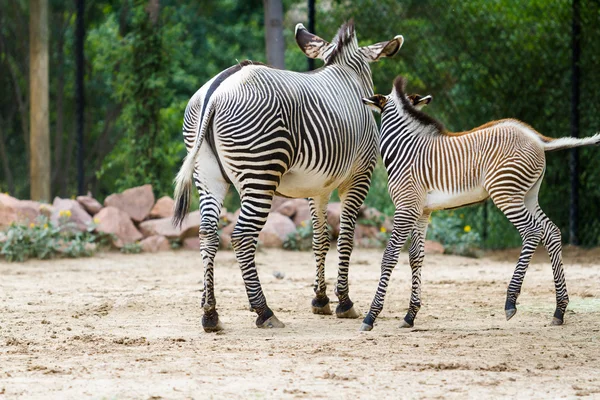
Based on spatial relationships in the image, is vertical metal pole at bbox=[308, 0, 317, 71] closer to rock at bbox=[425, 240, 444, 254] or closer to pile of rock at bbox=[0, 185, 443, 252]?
pile of rock at bbox=[0, 185, 443, 252]

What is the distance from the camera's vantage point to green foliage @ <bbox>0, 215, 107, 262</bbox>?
9867 millimetres

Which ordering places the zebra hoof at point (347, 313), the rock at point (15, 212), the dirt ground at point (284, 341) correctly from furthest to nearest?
the rock at point (15, 212)
the zebra hoof at point (347, 313)
the dirt ground at point (284, 341)

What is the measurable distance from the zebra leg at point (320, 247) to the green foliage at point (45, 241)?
3930 millimetres

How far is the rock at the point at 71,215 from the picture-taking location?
1044 cm

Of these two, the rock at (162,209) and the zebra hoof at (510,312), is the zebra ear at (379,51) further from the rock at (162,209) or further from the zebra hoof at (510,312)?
the rock at (162,209)

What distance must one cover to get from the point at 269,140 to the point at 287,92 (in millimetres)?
516

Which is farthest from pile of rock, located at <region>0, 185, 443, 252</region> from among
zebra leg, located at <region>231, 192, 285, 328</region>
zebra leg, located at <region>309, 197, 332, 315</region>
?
zebra leg, located at <region>231, 192, 285, 328</region>

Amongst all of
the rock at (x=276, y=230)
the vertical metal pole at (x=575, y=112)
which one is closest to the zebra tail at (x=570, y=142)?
the vertical metal pole at (x=575, y=112)

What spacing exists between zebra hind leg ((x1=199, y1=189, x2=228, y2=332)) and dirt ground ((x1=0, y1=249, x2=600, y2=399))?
12cm

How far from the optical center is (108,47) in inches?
520

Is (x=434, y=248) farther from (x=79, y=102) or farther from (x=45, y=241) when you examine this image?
(x=79, y=102)

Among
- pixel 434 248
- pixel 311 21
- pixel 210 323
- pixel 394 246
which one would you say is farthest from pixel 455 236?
pixel 210 323

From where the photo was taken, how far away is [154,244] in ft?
36.0

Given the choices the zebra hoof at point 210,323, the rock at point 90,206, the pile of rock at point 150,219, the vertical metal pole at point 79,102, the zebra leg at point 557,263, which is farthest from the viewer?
the vertical metal pole at point 79,102
